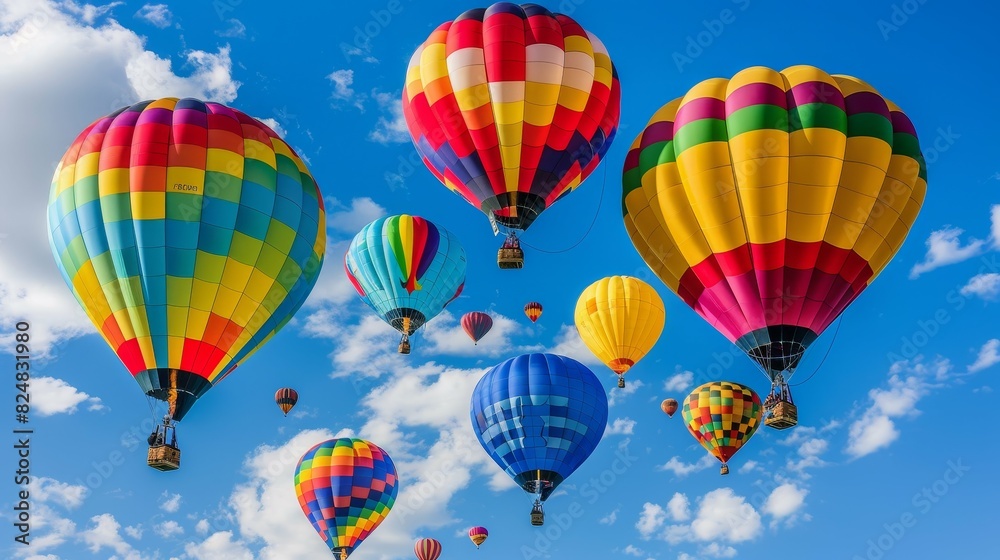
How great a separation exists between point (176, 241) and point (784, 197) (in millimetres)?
9599

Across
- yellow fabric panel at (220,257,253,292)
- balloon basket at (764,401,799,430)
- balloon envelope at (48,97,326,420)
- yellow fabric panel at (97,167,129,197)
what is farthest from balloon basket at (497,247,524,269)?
yellow fabric panel at (97,167,129,197)

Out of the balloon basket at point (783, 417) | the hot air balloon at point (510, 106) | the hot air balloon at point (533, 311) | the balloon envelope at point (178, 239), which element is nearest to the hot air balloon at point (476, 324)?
the hot air balloon at point (533, 311)

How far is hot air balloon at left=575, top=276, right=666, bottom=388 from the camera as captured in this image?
2628 centimetres

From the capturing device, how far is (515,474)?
23.9m

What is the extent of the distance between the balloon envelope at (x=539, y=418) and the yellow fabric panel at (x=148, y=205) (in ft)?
37.7

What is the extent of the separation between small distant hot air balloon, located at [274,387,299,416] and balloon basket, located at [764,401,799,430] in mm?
17569

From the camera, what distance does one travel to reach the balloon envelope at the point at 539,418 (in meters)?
23.7

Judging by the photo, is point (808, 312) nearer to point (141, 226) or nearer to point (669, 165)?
point (669, 165)

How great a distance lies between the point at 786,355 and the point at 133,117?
37.7 feet

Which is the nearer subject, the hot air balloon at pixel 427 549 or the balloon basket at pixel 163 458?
the balloon basket at pixel 163 458

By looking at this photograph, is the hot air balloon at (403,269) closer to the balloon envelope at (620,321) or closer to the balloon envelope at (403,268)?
the balloon envelope at (403,268)

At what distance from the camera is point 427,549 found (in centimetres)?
3206

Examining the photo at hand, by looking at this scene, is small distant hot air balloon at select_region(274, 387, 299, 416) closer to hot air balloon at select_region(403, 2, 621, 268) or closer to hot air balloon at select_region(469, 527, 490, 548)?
hot air balloon at select_region(469, 527, 490, 548)

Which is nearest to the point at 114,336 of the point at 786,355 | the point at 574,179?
the point at 574,179
